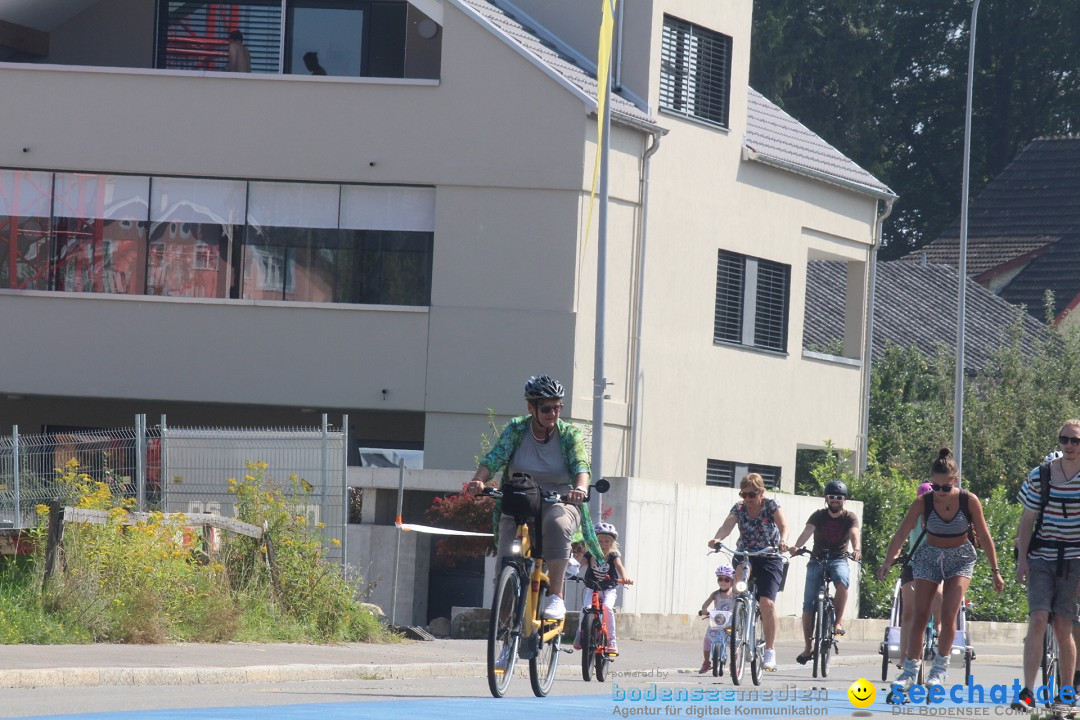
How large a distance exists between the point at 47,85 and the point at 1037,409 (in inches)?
838

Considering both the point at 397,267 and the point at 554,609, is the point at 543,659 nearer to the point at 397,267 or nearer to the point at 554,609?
the point at 554,609

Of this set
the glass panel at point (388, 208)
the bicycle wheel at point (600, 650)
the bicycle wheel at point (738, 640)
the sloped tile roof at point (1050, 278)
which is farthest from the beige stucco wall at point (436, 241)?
the sloped tile roof at point (1050, 278)

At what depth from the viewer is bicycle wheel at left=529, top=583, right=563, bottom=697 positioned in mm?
11156

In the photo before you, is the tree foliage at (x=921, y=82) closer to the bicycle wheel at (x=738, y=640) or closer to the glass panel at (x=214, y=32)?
the glass panel at (x=214, y=32)

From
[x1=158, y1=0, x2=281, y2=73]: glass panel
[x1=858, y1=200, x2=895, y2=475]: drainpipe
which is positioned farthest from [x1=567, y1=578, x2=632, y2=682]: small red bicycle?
[x1=858, y1=200, x2=895, y2=475]: drainpipe

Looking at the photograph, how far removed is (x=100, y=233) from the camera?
82.2ft

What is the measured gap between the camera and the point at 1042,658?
11.1 metres

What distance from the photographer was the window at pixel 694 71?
26516 millimetres

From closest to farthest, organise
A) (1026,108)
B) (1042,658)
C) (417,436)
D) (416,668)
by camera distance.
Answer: (1042,658), (416,668), (417,436), (1026,108)

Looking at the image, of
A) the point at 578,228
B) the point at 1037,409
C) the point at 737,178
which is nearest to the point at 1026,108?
the point at 1037,409

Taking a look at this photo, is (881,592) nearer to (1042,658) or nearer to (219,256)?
(219,256)

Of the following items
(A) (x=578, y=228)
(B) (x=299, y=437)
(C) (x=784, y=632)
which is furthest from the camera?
(A) (x=578, y=228)

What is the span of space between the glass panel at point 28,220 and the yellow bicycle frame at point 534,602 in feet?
51.4

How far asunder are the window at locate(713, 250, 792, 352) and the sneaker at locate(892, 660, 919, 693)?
605 inches
